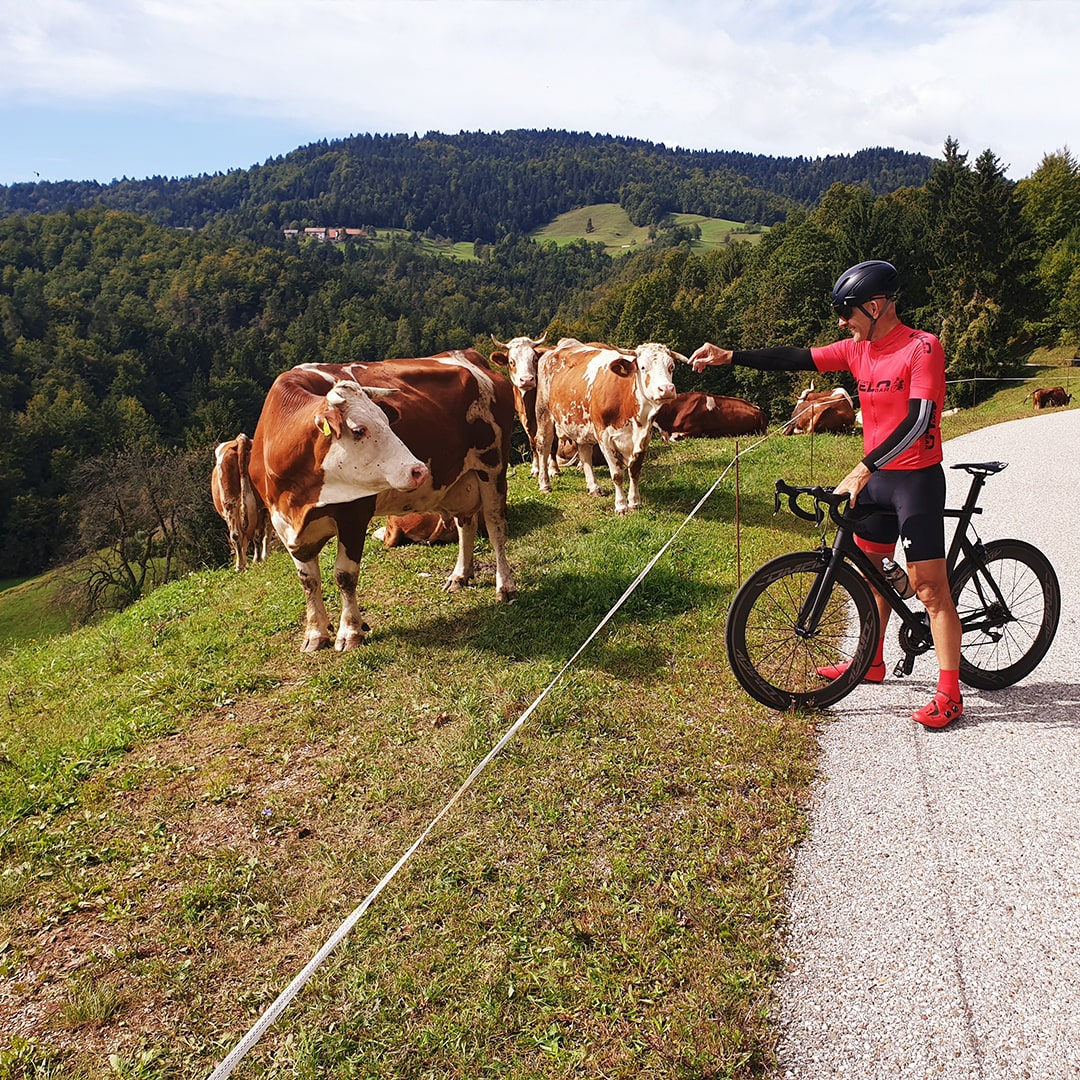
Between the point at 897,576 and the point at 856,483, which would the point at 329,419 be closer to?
the point at 856,483

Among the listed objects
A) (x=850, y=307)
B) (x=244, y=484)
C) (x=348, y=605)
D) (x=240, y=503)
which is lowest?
(x=240, y=503)

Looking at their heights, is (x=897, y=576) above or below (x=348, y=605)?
above

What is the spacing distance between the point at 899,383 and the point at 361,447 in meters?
4.10

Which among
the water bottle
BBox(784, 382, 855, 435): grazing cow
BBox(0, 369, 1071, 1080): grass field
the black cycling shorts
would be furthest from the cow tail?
Result: BBox(784, 382, 855, 435): grazing cow

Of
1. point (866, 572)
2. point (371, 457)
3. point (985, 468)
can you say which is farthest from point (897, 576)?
point (371, 457)

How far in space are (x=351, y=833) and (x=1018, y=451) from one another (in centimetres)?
1701

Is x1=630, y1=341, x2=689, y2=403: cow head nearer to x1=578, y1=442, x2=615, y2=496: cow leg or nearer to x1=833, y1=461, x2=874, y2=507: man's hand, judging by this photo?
x1=578, y1=442, x2=615, y2=496: cow leg

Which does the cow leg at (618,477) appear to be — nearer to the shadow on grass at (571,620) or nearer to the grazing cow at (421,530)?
the grazing cow at (421,530)

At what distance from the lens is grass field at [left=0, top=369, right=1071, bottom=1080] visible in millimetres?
2963

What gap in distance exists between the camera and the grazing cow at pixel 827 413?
19875mm

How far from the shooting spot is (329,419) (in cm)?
599

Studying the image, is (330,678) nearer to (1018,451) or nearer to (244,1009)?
(244,1009)

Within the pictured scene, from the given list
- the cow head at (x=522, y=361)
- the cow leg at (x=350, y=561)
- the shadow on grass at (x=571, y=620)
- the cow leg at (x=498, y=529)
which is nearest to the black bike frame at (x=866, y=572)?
the shadow on grass at (x=571, y=620)

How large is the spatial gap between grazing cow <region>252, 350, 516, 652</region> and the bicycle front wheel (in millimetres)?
2884
